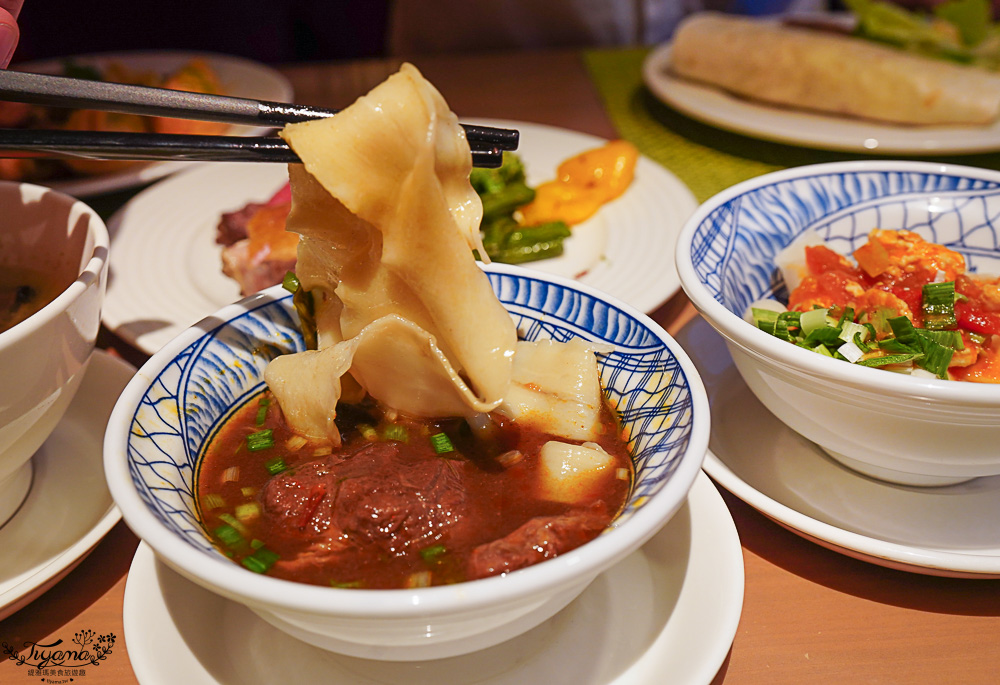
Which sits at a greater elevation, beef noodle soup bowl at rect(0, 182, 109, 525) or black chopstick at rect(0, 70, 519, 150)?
black chopstick at rect(0, 70, 519, 150)

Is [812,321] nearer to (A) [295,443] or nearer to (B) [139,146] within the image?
(A) [295,443]

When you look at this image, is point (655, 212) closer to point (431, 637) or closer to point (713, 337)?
point (713, 337)

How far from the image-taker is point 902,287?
1.85 meters

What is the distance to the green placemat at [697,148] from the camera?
328 centimetres

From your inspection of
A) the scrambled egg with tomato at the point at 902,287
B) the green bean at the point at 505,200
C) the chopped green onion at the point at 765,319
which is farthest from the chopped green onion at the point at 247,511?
the green bean at the point at 505,200

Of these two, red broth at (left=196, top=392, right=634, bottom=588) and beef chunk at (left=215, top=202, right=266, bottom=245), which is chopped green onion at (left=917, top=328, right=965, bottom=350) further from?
beef chunk at (left=215, top=202, right=266, bottom=245)

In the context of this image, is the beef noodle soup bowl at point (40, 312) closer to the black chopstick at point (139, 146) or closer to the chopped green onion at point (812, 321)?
the black chopstick at point (139, 146)

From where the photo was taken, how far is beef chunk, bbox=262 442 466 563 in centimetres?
125

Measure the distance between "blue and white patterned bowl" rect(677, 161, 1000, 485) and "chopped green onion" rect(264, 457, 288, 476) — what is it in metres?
0.90

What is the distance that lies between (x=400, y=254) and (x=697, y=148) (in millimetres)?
2610

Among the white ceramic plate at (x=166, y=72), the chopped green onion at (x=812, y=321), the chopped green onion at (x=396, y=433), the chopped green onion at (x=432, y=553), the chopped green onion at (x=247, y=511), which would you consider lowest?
the white ceramic plate at (x=166, y=72)

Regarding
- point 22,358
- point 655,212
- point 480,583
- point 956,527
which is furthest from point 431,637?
point 655,212

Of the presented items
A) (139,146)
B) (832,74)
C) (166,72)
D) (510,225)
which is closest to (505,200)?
(510,225)

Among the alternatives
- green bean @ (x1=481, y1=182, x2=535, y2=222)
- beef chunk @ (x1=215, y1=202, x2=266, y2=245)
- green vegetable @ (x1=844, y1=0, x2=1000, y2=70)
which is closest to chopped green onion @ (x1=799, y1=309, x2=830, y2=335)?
green bean @ (x1=481, y1=182, x2=535, y2=222)
